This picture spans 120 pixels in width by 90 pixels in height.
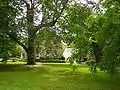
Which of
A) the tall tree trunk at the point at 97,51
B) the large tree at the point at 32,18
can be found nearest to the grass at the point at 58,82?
the tall tree trunk at the point at 97,51

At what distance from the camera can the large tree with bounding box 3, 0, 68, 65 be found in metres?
24.8

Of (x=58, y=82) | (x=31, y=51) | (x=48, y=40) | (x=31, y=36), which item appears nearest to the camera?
(x=58, y=82)

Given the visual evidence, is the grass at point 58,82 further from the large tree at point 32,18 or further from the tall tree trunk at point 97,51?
the large tree at point 32,18

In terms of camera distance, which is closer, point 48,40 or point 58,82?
point 58,82

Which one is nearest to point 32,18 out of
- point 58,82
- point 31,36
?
point 31,36

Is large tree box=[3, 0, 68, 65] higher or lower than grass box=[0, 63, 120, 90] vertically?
higher

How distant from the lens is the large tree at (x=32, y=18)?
24.8 meters

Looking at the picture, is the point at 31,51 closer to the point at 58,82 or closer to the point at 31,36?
the point at 31,36

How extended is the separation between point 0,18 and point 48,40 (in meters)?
8.21

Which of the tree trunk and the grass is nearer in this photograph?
the grass

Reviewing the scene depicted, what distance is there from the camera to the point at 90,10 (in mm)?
27578

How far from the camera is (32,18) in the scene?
2784 cm

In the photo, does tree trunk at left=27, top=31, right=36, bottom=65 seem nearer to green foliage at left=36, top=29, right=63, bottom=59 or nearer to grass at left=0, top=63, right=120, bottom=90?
green foliage at left=36, top=29, right=63, bottom=59

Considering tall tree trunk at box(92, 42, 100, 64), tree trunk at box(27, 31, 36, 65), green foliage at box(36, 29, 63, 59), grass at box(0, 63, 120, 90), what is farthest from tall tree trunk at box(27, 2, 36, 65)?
tall tree trunk at box(92, 42, 100, 64)
